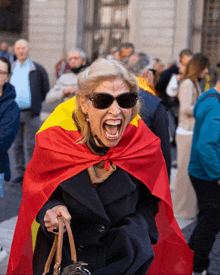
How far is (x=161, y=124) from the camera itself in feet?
12.3

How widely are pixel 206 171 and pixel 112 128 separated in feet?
6.03

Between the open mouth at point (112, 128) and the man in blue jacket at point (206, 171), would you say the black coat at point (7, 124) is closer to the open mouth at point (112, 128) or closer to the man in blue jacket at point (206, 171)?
the man in blue jacket at point (206, 171)

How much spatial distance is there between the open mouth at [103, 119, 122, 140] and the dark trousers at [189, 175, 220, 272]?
198 cm

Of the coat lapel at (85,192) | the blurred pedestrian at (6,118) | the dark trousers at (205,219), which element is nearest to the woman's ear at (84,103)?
the coat lapel at (85,192)

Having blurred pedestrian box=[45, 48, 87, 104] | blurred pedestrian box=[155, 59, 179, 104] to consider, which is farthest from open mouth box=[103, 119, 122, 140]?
blurred pedestrian box=[155, 59, 179, 104]

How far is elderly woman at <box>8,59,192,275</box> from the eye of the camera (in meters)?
2.25

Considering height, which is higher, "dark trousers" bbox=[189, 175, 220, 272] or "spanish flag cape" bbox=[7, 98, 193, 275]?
"spanish flag cape" bbox=[7, 98, 193, 275]

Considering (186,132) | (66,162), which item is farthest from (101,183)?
(186,132)

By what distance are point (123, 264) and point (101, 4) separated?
19.9m

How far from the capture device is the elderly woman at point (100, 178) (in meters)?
2.25

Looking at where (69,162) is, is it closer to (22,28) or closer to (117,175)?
(117,175)

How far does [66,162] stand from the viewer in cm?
239

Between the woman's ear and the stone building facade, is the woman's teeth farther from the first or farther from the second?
the stone building facade

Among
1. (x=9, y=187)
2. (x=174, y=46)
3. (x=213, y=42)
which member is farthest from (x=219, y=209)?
(x=213, y=42)
